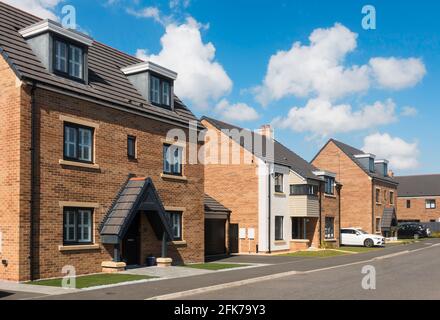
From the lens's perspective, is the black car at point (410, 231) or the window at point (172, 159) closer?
the window at point (172, 159)

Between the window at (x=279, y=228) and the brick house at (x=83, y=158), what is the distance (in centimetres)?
1188

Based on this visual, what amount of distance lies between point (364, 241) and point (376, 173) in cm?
1466

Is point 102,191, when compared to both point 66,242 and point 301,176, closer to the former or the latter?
point 66,242

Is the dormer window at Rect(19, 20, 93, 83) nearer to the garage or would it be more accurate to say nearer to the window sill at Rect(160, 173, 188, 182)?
the window sill at Rect(160, 173, 188, 182)

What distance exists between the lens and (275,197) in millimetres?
35500

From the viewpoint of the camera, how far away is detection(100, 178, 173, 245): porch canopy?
19047 mm

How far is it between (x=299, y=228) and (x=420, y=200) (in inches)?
1709

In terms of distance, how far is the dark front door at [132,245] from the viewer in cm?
2101

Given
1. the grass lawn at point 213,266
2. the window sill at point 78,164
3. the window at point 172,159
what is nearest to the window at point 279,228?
the grass lawn at point 213,266

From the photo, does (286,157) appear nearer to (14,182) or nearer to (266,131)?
(266,131)

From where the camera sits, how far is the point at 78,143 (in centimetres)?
1875

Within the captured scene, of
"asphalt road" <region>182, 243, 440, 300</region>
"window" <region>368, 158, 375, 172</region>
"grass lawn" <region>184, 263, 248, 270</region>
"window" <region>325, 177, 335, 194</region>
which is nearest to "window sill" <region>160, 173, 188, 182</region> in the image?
"grass lawn" <region>184, 263, 248, 270</region>

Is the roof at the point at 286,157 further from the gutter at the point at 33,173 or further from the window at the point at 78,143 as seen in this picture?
the gutter at the point at 33,173
